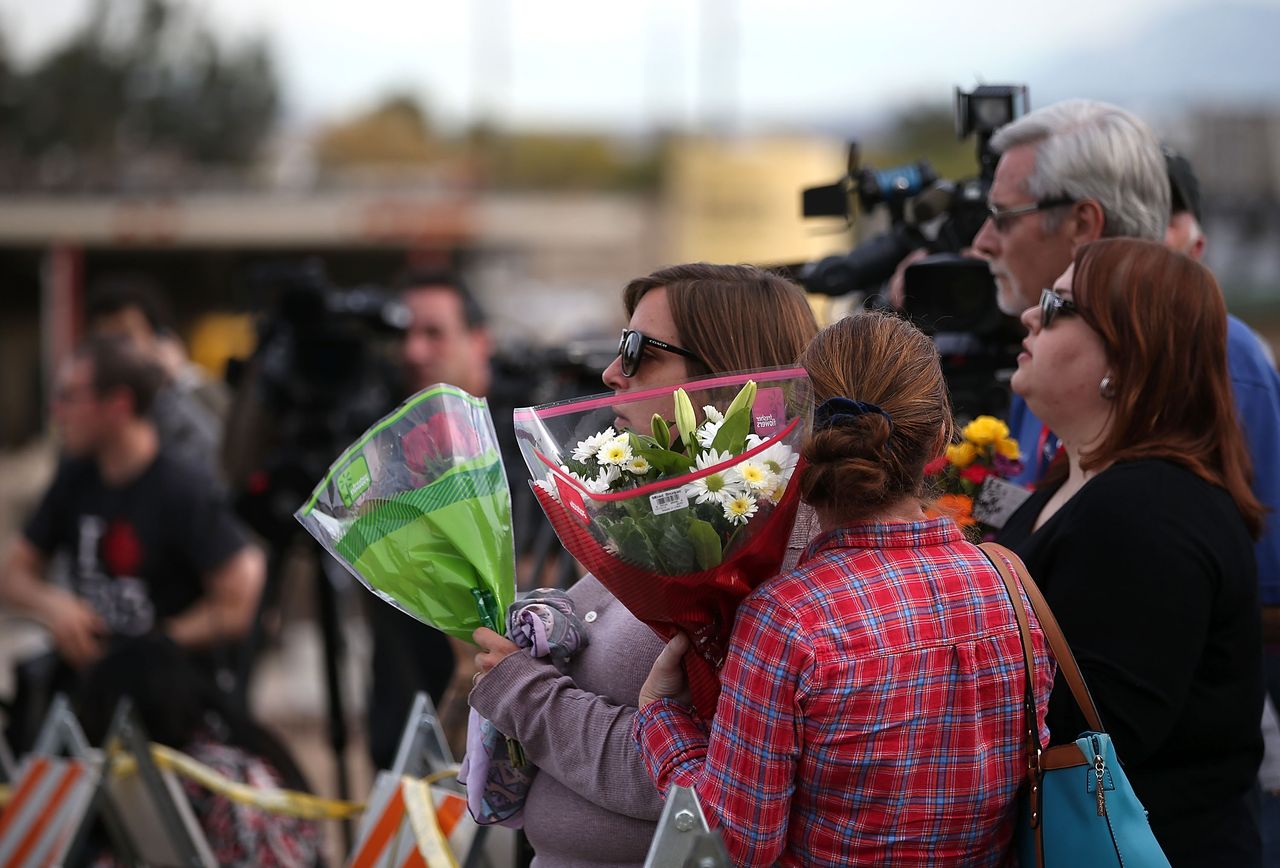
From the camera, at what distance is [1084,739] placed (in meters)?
1.67

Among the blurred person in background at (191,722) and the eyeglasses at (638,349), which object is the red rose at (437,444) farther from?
the blurred person in background at (191,722)

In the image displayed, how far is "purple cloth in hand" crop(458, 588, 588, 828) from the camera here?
1909mm

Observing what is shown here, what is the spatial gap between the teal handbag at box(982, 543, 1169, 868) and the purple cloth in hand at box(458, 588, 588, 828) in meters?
0.62

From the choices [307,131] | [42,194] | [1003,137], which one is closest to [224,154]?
[307,131]

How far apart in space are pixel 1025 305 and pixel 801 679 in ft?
4.31

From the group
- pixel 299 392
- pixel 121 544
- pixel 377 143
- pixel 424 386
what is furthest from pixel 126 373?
pixel 377 143

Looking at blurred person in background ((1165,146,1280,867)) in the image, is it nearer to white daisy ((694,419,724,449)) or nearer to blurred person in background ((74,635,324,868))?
white daisy ((694,419,724,449))

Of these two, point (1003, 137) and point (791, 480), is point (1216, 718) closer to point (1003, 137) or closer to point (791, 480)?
point (791, 480)

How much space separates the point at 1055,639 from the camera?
1706mm

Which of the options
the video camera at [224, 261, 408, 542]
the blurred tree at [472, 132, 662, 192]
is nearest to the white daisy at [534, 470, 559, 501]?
the video camera at [224, 261, 408, 542]

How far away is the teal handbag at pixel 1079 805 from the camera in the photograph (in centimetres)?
165

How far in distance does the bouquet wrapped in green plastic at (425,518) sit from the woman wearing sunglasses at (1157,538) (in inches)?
31.4

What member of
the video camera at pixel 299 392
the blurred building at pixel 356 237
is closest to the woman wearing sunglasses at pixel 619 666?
the video camera at pixel 299 392

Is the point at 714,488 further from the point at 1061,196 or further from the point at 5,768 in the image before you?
the point at 5,768
